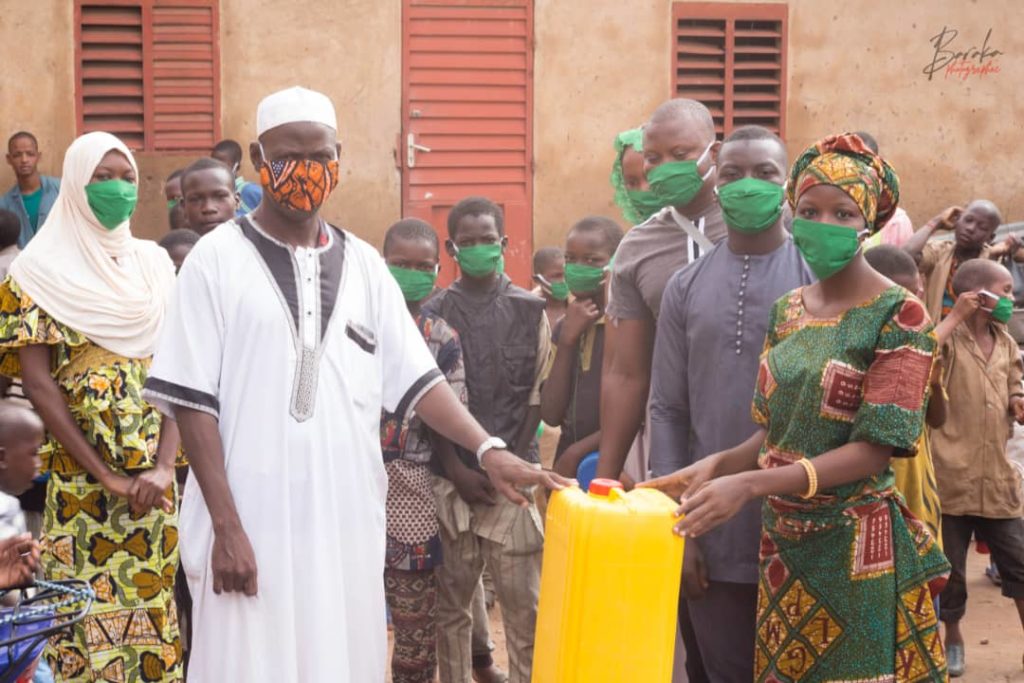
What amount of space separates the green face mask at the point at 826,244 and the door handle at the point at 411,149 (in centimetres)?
759

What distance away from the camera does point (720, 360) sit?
13.8 feet

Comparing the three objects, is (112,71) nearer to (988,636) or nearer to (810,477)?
(988,636)

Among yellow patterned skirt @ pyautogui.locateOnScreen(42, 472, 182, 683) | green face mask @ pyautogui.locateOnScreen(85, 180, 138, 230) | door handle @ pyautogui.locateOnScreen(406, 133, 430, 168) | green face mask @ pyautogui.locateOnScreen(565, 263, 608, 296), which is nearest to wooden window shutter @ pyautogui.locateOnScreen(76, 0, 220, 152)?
door handle @ pyautogui.locateOnScreen(406, 133, 430, 168)

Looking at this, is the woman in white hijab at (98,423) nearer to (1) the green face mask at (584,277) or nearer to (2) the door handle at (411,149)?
(1) the green face mask at (584,277)

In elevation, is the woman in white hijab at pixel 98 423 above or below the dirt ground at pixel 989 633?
above

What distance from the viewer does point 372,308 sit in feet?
13.4

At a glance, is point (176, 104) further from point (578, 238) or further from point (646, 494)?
point (646, 494)

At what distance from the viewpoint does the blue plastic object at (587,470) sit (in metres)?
5.38

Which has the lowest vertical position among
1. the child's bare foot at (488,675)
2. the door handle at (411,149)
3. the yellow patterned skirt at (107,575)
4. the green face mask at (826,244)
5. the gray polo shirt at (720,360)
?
the child's bare foot at (488,675)

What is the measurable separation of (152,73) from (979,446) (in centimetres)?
680

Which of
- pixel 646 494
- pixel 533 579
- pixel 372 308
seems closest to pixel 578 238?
pixel 533 579

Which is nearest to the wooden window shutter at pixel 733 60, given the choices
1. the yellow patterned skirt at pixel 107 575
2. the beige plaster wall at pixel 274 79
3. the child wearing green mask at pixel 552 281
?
the beige plaster wall at pixel 274 79

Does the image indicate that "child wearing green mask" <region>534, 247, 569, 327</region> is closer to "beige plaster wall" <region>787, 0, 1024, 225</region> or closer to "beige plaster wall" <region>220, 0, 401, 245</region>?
"beige plaster wall" <region>220, 0, 401, 245</region>

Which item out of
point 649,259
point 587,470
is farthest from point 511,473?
point 587,470
